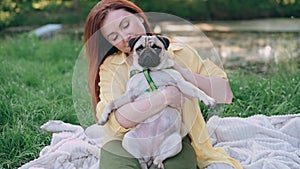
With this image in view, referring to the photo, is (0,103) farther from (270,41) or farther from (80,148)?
(270,41)

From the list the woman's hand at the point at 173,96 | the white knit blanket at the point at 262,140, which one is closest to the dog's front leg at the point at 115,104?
the woman's hand at the point at 173,96

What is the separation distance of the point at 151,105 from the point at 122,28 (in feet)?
1.06

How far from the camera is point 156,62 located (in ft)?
5.57

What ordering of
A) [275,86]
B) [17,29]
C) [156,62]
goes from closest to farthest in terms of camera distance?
[156,62]
[275,86]
[17,29]

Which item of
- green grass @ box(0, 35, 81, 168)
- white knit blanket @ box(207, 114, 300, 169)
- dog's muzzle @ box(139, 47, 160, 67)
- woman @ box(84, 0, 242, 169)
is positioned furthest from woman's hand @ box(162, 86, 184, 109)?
green grass @ box(0, 35, 81, 168)

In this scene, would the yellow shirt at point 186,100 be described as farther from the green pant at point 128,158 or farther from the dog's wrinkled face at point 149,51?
the dog's wrinkled face at point 149,51

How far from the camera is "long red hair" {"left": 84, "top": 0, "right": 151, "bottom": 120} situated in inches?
81.1

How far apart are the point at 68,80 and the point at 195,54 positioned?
2.13m

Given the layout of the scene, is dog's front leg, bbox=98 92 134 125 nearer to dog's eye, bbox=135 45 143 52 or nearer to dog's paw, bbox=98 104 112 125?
dog's paw, bbox=98 104 112 125

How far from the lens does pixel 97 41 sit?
2076 millimetres

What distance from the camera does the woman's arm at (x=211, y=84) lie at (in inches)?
71.5

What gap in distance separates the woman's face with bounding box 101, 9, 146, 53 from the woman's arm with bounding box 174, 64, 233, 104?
22cm

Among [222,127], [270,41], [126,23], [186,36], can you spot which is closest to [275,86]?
[222,127]

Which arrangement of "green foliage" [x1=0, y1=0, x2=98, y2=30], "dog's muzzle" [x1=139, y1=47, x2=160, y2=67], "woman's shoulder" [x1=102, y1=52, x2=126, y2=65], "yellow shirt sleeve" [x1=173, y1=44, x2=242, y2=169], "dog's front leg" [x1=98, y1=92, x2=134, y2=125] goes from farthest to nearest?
"green foliage" [x1=0, y1=0, x2=98, y2=30], "woman's shoulder" [x1=102, y1=52, x2=126, y2=65], "yellow shirt sleeve" [x1=173, y1=44, x2=242, y2=169], "dog's front leg" [x1=98, y1=92, x2=134, y2=125], "dog's muzzle" [x1=139, y1=47, x2=160, y2=67]
